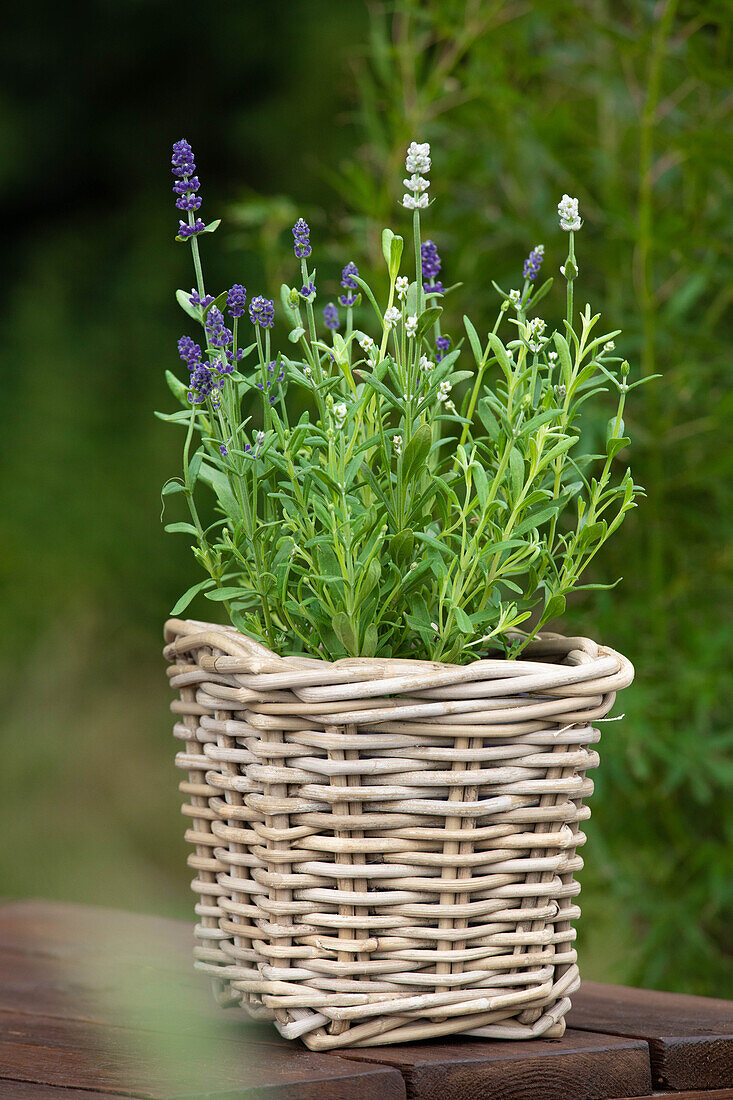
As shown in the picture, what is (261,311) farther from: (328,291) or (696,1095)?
(328,291)

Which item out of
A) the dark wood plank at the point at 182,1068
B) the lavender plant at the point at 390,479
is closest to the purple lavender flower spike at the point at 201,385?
the lavender plant at the point at 390,479

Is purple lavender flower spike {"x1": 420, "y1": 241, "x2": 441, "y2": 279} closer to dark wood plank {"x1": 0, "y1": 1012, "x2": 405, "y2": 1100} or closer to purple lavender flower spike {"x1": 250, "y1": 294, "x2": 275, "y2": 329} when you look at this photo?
purple lavender flower spike {"x1": 250, "y1": 294, "x2": 275, "y2": 329}

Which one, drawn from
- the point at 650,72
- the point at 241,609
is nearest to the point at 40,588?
the point at 650,72

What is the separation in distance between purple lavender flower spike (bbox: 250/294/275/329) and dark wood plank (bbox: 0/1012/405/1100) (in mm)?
343

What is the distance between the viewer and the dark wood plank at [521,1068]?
509 millimetres

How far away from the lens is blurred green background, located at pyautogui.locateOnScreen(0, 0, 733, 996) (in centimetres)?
121

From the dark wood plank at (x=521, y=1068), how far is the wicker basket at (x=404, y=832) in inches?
0.5

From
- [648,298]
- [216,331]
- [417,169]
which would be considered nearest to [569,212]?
[417,169]

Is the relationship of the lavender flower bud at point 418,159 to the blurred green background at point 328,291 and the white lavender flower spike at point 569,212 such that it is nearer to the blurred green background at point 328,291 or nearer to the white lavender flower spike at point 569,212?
the white lavender flower spike at point 569,212

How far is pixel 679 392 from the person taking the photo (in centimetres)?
121

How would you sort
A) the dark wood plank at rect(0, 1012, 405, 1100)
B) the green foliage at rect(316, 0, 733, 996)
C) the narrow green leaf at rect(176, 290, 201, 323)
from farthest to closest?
the green foliage at rect(316, 0, 733, 996), the narrow green leaf at rect(176, 290, 201, 323), the dark wood plank at rect(0, 1012, 405, 1100)

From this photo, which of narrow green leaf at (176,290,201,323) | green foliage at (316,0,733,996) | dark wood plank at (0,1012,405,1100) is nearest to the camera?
dark wood plank at (0,1012,405,1100)

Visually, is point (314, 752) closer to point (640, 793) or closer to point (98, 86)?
point (640, 793)

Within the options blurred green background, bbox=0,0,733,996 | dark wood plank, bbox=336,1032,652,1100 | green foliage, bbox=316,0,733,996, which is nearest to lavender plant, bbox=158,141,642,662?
dark wood plank, bbox=336,1032,652,1100
